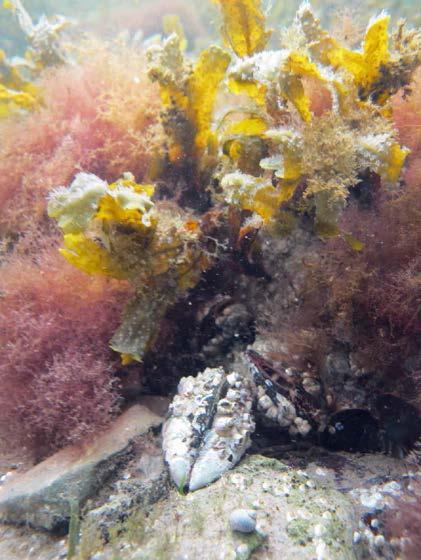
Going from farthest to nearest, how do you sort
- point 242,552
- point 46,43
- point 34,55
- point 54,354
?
1. point 34,55
2. point 46,43
3. point 54,354
4. point 242,552

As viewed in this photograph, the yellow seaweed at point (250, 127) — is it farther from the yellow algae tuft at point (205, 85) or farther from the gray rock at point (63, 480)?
the gray rock at point (63, 480)

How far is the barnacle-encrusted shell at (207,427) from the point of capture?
2176mm

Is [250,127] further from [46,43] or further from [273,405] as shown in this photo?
[46,43]

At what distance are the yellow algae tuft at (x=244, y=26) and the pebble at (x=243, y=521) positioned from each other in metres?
3.13

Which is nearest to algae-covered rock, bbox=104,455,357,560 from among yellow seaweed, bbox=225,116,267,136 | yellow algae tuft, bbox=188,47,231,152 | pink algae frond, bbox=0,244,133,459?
pink algae frond, bbox=0,244,133,459

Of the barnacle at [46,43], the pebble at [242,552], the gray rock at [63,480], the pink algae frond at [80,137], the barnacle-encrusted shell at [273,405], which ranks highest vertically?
Result: the barnacle at [46,43]

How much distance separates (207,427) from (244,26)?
2928mm

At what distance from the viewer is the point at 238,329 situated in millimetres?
2840

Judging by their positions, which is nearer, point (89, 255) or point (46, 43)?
point (89, 255)

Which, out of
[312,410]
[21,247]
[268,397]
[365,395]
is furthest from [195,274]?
[21,247]

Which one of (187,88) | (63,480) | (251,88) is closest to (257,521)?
(63,480)

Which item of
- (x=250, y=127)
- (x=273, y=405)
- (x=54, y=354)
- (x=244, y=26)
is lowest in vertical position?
(x=54, y=354)

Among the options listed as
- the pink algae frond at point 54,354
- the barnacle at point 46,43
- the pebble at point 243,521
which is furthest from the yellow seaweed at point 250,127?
the barnacle at point 46,43

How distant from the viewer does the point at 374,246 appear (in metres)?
2.47
